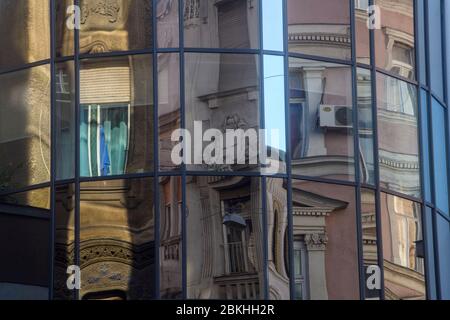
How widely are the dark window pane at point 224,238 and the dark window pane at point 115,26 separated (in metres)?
2.35

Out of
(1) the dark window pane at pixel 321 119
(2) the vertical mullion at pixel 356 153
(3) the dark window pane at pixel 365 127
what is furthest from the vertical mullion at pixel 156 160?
(3) the dark window pane at pixel 365 127

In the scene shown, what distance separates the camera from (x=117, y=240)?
26156 mm

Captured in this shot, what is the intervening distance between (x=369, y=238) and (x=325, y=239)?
0.73 meters

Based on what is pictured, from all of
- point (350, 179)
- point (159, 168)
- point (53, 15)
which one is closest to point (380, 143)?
point (350, 179)

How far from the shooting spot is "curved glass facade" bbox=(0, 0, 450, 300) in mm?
26125

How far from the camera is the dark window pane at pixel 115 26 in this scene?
26875 millimetres

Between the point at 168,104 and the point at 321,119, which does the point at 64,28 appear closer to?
the point at 168,104

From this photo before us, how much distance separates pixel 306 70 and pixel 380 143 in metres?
1.60

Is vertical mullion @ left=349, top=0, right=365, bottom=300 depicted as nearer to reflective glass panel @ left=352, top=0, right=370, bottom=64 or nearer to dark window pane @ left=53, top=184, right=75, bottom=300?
reflective glass panel @ left=352, top=0, right=370, bottom=64

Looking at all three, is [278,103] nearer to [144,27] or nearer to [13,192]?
[144,27]

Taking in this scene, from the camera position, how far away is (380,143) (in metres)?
27.4

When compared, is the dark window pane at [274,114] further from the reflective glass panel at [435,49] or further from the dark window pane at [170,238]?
the reflective glass panel at [435,49]

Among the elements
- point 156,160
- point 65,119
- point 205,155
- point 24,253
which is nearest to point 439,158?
point 205,155

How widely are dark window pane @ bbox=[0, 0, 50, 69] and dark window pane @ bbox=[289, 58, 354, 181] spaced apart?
12.5 ft
